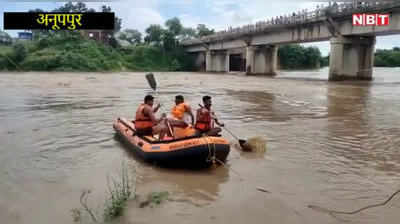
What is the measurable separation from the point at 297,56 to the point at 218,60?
2483cm

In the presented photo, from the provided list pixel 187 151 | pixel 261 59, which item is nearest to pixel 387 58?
pixel 261 59

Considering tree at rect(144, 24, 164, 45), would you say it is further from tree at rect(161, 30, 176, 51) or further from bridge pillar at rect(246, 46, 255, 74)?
bridge pillar at rect(246, 46, 255, 74)

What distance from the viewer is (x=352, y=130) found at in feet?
33.0

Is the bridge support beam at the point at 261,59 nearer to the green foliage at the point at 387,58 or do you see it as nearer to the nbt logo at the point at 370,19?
the nbt logo at the point at 370,19

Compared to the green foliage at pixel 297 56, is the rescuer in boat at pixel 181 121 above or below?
below

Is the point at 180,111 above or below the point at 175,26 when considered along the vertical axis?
below

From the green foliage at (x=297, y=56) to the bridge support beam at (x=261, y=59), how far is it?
1236 inches

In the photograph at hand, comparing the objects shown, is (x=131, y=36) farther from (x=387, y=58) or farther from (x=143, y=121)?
(x=143, y=121)

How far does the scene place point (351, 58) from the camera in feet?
102

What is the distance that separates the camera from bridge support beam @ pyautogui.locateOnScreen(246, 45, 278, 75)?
46000 mm

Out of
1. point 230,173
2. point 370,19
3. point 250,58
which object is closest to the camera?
point 230,173

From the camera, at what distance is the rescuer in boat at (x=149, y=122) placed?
6879 mm

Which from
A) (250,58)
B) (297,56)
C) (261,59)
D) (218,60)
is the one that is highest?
(297,56)

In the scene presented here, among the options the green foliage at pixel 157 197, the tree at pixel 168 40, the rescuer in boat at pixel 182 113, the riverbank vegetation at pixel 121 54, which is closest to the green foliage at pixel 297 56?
the riverbank vegetation at pixel 121 54
